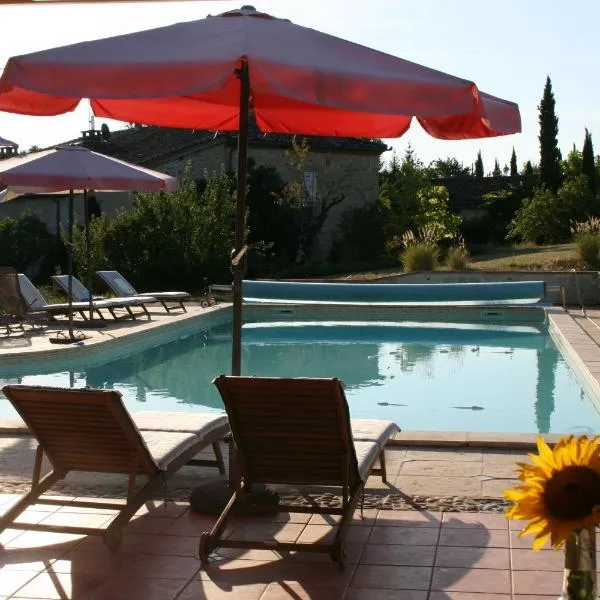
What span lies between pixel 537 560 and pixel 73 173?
7992mm

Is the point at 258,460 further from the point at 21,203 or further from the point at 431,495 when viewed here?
the point at 21,203

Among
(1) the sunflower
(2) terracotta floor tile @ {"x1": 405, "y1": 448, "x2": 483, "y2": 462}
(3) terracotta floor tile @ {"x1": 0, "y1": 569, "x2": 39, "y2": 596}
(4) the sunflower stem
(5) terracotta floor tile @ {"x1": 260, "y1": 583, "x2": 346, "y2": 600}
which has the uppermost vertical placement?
(1) the sunflower

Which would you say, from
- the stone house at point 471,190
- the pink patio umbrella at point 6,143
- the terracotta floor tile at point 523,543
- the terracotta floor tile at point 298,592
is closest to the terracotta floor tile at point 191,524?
the terracotta floor tile at point 298,592

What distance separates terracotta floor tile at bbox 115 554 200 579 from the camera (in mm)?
3936

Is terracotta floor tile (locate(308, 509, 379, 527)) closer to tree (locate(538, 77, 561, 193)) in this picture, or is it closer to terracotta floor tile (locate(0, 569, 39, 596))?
terracotta floor tile (locate(0, 569, 39, 596))

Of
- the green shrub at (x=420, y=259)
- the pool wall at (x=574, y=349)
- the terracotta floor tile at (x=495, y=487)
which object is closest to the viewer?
the terracotta floor tile at (x=495, y=487)

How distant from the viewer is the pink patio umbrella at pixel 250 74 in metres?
3.99

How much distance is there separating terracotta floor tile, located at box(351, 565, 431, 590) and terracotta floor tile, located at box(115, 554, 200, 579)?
682mm

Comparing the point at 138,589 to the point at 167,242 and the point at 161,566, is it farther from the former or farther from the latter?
the point at 167,242

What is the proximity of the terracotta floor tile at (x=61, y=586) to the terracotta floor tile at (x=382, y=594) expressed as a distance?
3.23ft

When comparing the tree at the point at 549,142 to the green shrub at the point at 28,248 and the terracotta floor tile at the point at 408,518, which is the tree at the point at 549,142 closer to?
the green shrub at the point at 28,248

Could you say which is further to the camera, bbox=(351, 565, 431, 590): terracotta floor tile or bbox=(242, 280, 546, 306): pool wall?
bbox=(242, 280, 546, 306): pool wall

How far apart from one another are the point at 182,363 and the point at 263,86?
26.6 feet

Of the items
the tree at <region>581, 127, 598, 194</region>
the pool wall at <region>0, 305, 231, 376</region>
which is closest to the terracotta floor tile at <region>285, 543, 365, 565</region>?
the pool wall at <region>0, 305, 231, 376</region>
